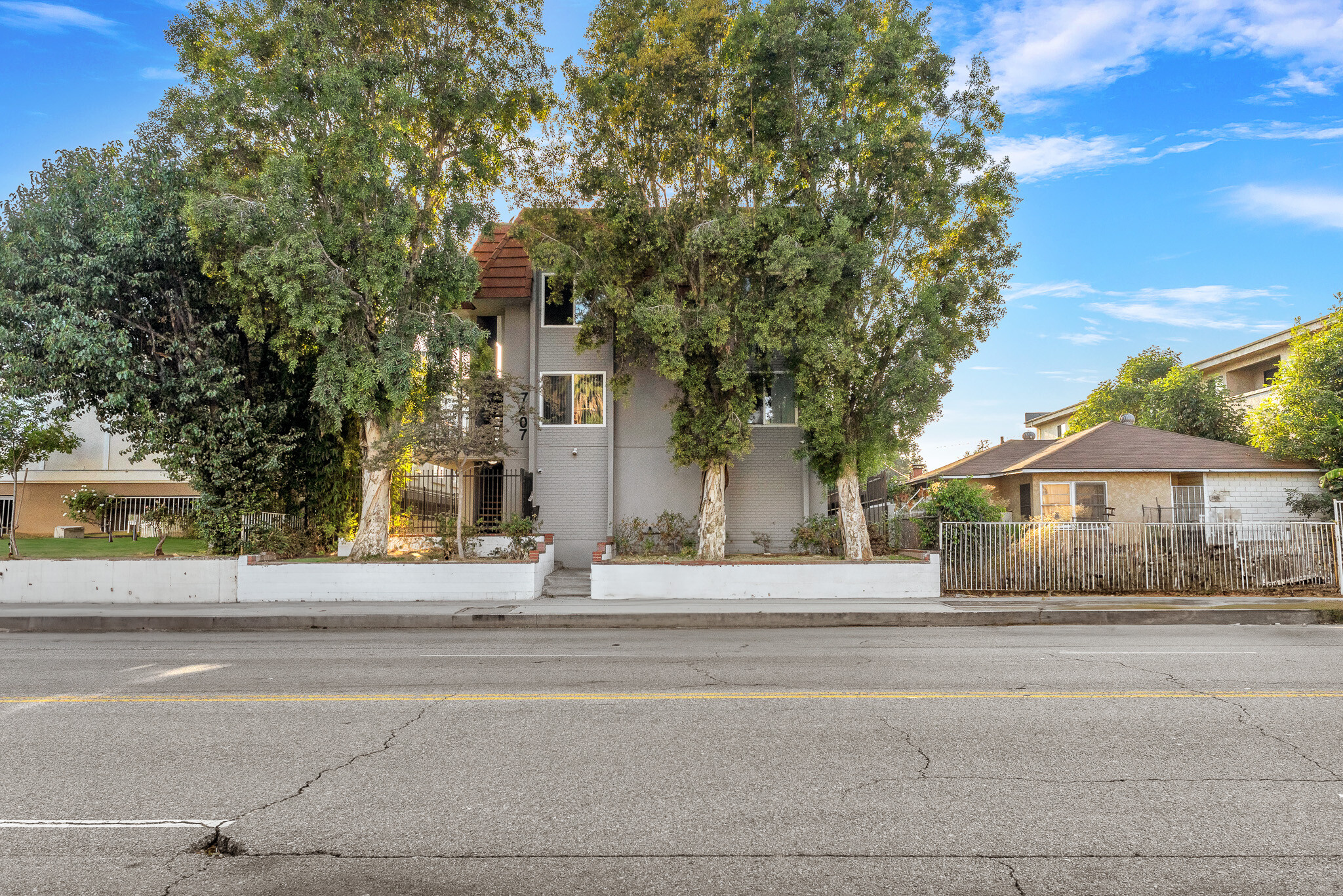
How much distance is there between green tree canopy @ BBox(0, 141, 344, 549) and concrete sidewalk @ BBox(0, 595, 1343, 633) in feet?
13.2

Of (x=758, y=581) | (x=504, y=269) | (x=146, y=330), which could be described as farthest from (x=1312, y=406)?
(x=146, y=330)

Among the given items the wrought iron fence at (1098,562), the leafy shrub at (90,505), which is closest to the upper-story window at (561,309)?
the wrought iron fence at (1098,562)

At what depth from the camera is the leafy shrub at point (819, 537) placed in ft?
65.7

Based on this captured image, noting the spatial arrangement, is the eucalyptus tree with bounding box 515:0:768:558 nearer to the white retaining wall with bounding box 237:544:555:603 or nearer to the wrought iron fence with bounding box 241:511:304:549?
the white retaining wall with bounding box 237:544:555:603

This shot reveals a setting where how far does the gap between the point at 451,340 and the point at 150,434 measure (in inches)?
272

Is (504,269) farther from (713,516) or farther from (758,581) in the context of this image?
(758,581)

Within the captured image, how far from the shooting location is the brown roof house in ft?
77.0

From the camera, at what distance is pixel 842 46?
16859 mm

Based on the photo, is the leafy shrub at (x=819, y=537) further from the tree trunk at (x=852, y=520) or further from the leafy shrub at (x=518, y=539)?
the leafy shrub at (x=518, y=539)

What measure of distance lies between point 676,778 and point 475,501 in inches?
718

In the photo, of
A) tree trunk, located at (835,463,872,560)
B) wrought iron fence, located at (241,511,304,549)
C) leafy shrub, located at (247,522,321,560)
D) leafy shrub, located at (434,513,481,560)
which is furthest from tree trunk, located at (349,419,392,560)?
tree trunk, located at (835,463,872,560)

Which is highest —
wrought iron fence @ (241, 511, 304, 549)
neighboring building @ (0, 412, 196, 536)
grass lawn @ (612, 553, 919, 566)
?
neighboring building @ (0, 412, 196, 536)

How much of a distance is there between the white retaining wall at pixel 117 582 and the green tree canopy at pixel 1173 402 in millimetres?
30356

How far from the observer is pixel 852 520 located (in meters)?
18.5
